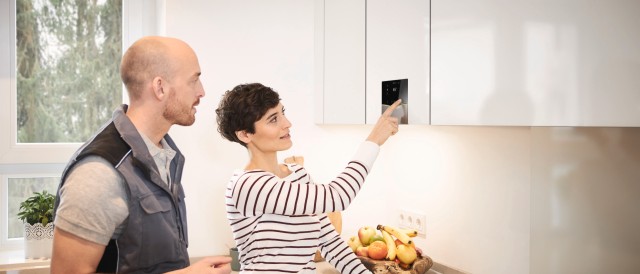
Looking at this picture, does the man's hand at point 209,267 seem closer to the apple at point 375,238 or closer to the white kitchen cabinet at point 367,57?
the white kitchen cabinet at point 367,57

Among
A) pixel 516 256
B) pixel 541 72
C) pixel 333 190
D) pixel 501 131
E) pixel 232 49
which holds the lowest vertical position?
pixel 516 256

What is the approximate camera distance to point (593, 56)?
1.40 metres

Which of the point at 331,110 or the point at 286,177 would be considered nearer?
the point at 286,177

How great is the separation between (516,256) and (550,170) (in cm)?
33

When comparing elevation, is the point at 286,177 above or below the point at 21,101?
below

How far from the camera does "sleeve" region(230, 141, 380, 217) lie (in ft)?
5.60

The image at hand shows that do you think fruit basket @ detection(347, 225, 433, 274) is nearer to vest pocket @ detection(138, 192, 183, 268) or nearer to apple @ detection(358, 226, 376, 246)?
apple @ detection(358, 226, 376, 246)

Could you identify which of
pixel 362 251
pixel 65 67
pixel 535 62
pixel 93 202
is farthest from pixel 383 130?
pixel 65 67

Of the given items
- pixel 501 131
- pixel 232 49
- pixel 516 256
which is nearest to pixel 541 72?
pixel 501 131

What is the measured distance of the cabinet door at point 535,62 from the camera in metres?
1.36

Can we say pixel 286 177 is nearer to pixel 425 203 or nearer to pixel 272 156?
pixel 272 156

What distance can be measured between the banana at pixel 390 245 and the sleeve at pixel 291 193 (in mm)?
575

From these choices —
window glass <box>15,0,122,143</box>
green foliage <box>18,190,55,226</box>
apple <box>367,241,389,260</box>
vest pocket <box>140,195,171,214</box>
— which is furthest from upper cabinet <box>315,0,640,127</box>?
green foliage <box>18,190,55,226</box>

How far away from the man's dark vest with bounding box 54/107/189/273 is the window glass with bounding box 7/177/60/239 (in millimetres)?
1583
